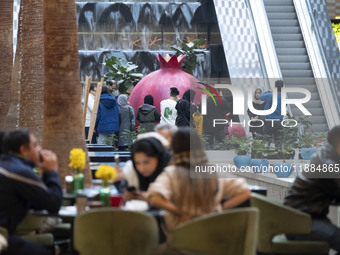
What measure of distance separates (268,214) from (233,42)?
1461cm

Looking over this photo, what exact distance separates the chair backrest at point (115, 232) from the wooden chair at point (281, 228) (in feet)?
3.73

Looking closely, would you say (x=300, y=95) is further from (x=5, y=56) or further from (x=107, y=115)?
(x=5, y=56)

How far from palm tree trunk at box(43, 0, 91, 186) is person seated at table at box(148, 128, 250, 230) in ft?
9.55

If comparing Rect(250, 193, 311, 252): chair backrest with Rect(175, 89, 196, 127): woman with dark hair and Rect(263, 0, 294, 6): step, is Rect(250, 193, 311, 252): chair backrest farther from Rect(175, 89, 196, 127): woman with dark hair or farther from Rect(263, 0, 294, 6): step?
Rect(263, 0, 294, 6): step

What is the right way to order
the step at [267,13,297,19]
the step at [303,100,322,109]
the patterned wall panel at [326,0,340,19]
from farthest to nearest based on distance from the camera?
the patterned wall panel at [326,0,340,19] → the step at [267,13,297,19] → the step at [303,100,322,109]

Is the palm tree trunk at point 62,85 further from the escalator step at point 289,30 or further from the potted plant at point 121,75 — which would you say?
the escalator step at point 289,30

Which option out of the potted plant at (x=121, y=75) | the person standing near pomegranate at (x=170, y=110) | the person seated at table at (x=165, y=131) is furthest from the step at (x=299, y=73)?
the person seated at table at (x=165, y=131)

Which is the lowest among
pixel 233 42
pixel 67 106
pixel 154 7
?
pixel 67 106

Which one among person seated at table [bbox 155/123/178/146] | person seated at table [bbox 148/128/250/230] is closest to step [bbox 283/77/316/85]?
person seated at table [bbox 155/123/178/146]

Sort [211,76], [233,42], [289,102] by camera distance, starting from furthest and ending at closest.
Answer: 1. [211,76]
2. [233,42]
3. [289,102]

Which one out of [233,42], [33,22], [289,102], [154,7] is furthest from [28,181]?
[154,7]

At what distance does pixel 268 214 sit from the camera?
5219mm

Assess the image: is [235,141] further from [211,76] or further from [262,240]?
[211,76]

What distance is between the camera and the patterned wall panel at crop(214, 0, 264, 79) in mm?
18000
